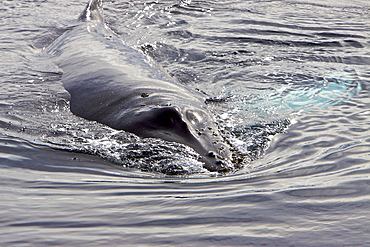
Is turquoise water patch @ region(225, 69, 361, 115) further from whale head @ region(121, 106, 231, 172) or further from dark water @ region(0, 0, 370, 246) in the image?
whale head @ region(121, 106, 231, 172)

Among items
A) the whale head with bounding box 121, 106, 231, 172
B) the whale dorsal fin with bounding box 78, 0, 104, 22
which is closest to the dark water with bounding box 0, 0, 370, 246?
the whale head with bounding box 121, 106, 231, 172

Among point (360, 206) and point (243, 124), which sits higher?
point (360, 206)

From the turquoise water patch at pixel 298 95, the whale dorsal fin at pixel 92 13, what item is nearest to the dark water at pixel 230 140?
the turquoise water patch at pixel 298 95

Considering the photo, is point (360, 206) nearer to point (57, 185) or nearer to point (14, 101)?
point (57, 185)

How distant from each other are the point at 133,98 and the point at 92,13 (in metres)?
5.88

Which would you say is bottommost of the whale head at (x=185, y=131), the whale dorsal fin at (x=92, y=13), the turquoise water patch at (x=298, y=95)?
the whale dorsal fin at (x=92, y=13)

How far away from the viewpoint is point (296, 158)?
4.68 meters

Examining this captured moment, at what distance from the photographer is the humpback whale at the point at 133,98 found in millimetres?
4762

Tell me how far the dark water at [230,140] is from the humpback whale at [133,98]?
0.58ft

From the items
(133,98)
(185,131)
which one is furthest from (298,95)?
(185,131)

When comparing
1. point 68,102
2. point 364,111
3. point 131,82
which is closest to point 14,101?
point 68,102

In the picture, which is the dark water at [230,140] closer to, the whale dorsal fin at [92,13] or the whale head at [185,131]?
the whale head at [185,131]

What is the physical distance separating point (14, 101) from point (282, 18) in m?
7.05

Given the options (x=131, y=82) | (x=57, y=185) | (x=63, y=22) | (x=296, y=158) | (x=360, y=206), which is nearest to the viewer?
(x=360, y=206)
